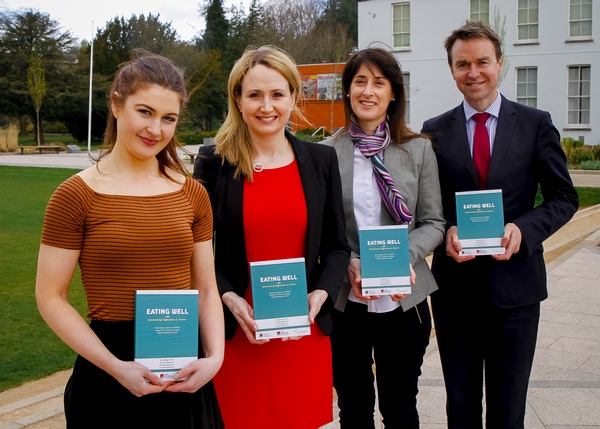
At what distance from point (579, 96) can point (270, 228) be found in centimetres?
3121

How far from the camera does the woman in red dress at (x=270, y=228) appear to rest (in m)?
2.86

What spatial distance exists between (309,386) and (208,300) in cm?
81

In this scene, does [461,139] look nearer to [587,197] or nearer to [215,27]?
[587,197]

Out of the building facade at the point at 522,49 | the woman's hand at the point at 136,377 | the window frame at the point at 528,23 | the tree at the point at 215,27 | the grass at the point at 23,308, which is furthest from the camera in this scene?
the tree at the point at 215,27

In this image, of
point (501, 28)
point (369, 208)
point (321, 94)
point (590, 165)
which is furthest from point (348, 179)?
point (321, 94)

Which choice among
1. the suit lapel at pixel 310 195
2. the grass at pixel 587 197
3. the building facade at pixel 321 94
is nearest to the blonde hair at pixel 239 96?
the suit lapel at pixel 310 195

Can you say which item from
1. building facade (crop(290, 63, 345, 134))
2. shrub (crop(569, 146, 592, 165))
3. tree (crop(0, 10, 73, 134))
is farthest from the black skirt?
tree (crop(0, 10, 73, 134))

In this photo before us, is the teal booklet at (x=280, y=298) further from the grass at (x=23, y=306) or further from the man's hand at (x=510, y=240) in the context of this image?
the grass at (x=23, y=306)

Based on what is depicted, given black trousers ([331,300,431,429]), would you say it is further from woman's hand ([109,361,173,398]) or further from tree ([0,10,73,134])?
tree ([0,10,73,134])

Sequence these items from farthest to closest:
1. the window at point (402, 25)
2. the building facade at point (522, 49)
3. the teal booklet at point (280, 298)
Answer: the window at point (402, 25)
the building facade at point (522, 49)
the teal booklet at point (280, 298)

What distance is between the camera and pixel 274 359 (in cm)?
296

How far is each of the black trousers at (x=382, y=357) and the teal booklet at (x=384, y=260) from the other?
0.33 meters

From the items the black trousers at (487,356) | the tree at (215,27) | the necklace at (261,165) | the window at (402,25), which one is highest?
the tree at (215,27)

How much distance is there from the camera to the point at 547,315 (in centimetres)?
729
